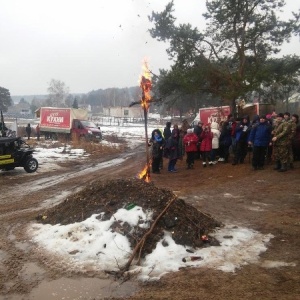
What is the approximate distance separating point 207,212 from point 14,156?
9139 millimetres

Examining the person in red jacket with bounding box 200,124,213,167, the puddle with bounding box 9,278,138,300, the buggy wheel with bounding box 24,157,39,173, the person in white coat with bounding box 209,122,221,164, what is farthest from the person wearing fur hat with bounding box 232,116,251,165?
the puddle with bounding box 9,278,138,300

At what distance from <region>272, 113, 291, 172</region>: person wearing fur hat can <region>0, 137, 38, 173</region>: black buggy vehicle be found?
30.9ft

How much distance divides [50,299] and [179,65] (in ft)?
50.9

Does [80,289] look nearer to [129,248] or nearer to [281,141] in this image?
[129,248]

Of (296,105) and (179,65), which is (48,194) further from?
(296,105)

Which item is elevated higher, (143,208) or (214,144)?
(214,144)

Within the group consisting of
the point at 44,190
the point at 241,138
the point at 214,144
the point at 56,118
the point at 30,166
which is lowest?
the point at 44,190

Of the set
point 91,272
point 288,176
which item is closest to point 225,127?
point 288,176

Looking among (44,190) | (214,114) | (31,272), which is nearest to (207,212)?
(31,272)

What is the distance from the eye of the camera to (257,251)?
555cm

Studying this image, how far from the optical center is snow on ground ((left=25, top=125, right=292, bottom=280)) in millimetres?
5109

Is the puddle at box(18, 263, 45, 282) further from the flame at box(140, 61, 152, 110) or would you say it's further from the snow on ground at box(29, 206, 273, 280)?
the flame at box(140, 61, 152, 110)

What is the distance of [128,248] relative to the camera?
18.1 feet

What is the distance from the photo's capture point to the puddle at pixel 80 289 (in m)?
4.36
